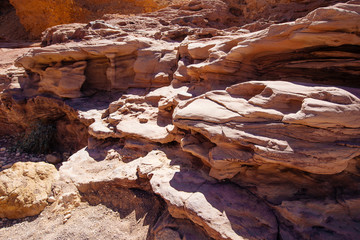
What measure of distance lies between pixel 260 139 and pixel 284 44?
1.70 meters

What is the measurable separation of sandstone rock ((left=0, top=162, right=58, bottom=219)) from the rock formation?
283 mm

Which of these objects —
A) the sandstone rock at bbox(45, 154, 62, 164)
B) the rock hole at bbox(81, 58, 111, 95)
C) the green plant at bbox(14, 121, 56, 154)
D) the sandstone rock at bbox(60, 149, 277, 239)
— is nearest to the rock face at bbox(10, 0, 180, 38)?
the rock hole at bbox(81, 58, 111, 95)

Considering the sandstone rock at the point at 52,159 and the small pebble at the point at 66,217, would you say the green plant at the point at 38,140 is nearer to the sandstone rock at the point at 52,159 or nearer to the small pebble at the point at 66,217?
the sandstone rock at the point at 52,159

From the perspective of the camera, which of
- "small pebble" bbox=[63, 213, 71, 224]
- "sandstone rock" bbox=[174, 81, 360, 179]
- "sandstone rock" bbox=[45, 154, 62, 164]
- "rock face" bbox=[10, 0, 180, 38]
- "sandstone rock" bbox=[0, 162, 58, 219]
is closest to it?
"sandstone rock" bbox=[174, 81, 360, 179]

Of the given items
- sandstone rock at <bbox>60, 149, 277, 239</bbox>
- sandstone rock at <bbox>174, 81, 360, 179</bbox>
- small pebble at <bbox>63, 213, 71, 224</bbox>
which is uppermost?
sandstone rock at <bbox>174, 81, 360, 179</bbox>

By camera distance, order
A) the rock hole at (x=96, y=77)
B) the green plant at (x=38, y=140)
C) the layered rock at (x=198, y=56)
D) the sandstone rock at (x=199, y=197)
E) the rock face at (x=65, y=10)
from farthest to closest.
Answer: the rock face at (x=65, y=10) → the green plant at (x=38, y=140) → the rock hole at (x=96, y=77) → the layered rock at (x=198, y=56) → the sandstone rock at (x=199, y=197)

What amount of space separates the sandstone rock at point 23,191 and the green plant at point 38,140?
133 inches

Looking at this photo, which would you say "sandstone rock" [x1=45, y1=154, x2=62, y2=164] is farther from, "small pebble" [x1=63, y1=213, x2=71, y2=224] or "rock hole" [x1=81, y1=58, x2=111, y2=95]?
"small pebble" [x1=63, y1=213, x2=71, y2=224]

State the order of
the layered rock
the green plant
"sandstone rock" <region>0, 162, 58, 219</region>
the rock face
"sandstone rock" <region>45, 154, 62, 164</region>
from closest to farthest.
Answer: the layered rock → "sandstone rock" <region>0, 162, 58, 219</region> → "sandstone rock" <region>45, 154, 62, 164</region> → the green plant → the rock face

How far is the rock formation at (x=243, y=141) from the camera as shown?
7.79 feet

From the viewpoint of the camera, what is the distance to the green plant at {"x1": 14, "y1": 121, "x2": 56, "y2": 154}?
7090 mm

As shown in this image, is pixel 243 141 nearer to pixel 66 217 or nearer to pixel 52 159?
pixel 66 217

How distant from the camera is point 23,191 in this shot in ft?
12.2

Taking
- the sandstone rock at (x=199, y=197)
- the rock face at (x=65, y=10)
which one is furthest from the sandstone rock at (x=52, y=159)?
the rock face at (x=65, y=10)
